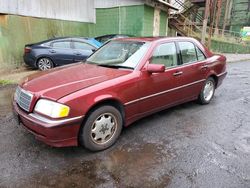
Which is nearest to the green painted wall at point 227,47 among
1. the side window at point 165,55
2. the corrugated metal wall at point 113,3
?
the corrugated metal wall at point 113,3

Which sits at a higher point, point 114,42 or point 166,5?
point 166,5

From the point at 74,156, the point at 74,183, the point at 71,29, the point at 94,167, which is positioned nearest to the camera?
the point at 74,183

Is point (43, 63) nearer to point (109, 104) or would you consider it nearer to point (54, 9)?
point (54, 9)

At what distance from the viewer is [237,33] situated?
27438 mm

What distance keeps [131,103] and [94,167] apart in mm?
1141

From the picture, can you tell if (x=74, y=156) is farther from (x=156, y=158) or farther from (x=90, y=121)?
(x=156, y=158)

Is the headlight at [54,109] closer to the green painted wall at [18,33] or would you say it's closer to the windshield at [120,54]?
the windshield at [120,54]

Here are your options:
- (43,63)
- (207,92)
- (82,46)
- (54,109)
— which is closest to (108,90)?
(54,109)

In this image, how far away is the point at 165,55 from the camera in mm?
4492

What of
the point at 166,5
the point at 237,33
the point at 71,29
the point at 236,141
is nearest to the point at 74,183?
the point at 236,141

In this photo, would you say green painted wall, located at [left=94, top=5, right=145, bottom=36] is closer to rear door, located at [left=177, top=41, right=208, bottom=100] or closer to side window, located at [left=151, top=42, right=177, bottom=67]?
rear door, located at [left=177, top=41, right=208, bottom=100]

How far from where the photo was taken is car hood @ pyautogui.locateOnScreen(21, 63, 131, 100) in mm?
3222

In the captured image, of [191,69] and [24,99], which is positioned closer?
[24,99]

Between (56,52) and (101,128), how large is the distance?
6612 millimetres
